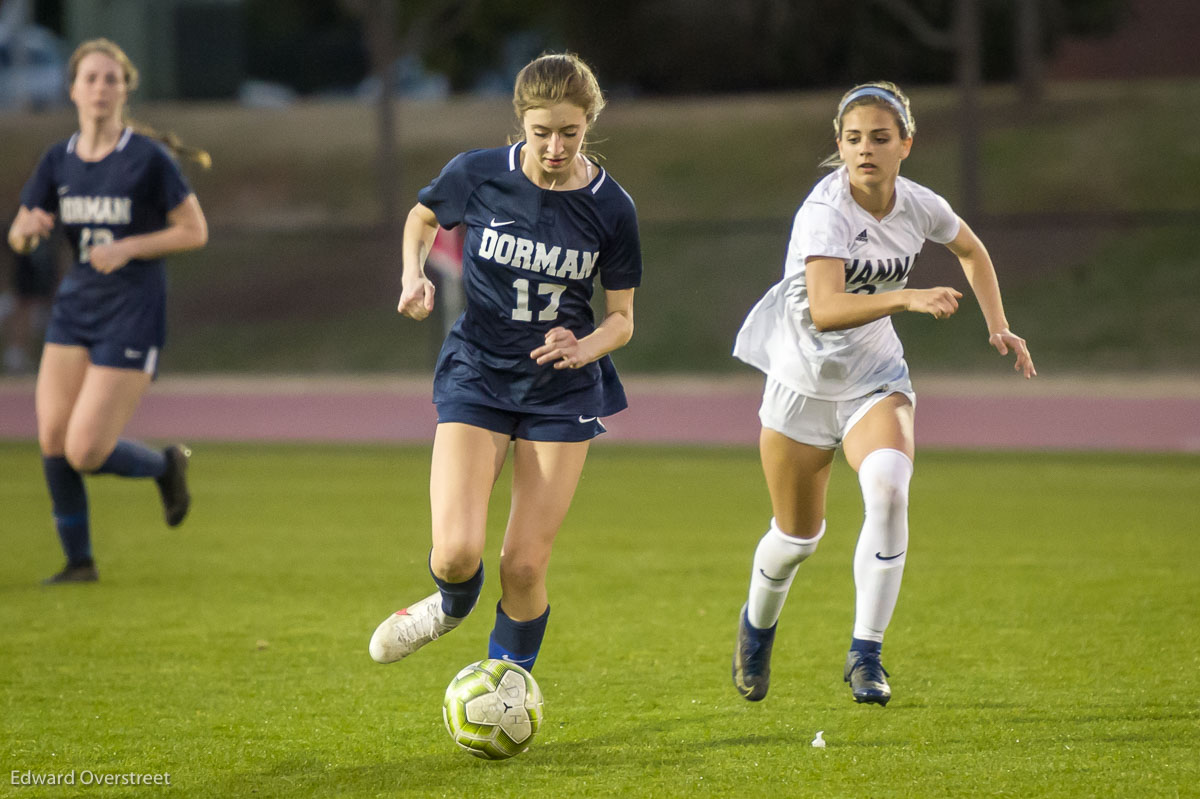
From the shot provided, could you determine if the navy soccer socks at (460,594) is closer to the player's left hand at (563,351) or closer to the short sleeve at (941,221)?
the player's left hand at (563,351)

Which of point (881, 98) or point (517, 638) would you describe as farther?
point (881, 98)

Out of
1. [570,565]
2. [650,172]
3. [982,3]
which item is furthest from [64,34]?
[570,565]

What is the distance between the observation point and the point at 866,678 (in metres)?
4.95

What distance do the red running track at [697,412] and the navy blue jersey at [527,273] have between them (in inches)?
379

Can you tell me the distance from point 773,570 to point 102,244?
3.64 m

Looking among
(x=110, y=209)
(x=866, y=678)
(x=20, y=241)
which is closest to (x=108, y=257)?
(x=110, y=209)

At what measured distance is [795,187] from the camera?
29.8 meters

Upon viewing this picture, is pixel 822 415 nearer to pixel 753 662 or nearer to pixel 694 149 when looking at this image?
pixel 753 662

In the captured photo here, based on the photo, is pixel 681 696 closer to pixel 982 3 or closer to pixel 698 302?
pixel 698 302

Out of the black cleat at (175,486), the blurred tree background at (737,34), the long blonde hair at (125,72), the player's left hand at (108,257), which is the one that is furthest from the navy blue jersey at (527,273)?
the blurred tree background at (737,34)

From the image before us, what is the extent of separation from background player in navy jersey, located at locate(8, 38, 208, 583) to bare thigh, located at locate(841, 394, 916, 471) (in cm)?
352

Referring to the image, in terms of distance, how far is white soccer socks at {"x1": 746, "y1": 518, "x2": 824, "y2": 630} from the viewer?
17.8 ft

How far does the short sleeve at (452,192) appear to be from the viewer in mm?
5062

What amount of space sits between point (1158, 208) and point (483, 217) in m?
23.8
